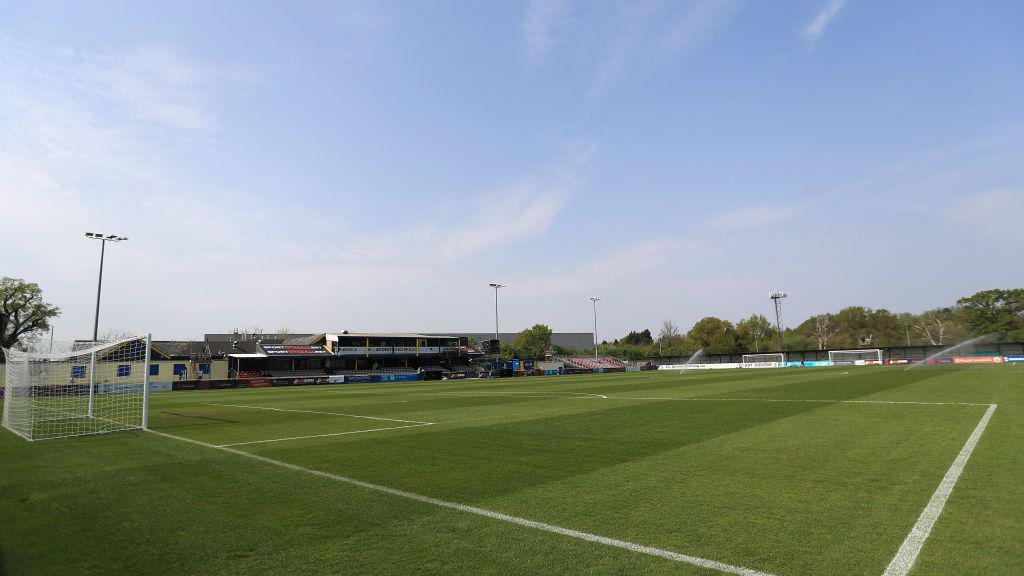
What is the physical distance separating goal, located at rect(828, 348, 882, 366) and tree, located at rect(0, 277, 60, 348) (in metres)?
103

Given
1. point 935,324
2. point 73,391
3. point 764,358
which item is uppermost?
point 935,324

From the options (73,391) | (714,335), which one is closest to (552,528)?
(73,391)

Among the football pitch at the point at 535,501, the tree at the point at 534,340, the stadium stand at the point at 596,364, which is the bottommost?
the stadium stand at the point at 596,364

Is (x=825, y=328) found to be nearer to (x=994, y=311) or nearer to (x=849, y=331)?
(x=849, y=331)

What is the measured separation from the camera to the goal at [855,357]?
6612 cm

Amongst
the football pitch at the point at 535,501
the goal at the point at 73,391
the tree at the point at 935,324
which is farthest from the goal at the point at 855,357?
the goal at the point at 73,391

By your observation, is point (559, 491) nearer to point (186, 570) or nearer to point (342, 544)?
point (342, 544)

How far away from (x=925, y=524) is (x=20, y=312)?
89.5 m

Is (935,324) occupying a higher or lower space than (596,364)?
higher

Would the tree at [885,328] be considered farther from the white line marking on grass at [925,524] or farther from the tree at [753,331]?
the white line marking on grass at [925,524]

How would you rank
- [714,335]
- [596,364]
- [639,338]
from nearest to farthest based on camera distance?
[596,364]
[714,335]
[639,338]

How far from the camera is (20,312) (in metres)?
65.3

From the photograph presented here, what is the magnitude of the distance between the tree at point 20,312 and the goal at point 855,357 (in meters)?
103

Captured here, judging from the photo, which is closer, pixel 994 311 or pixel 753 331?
pixel 994 311
